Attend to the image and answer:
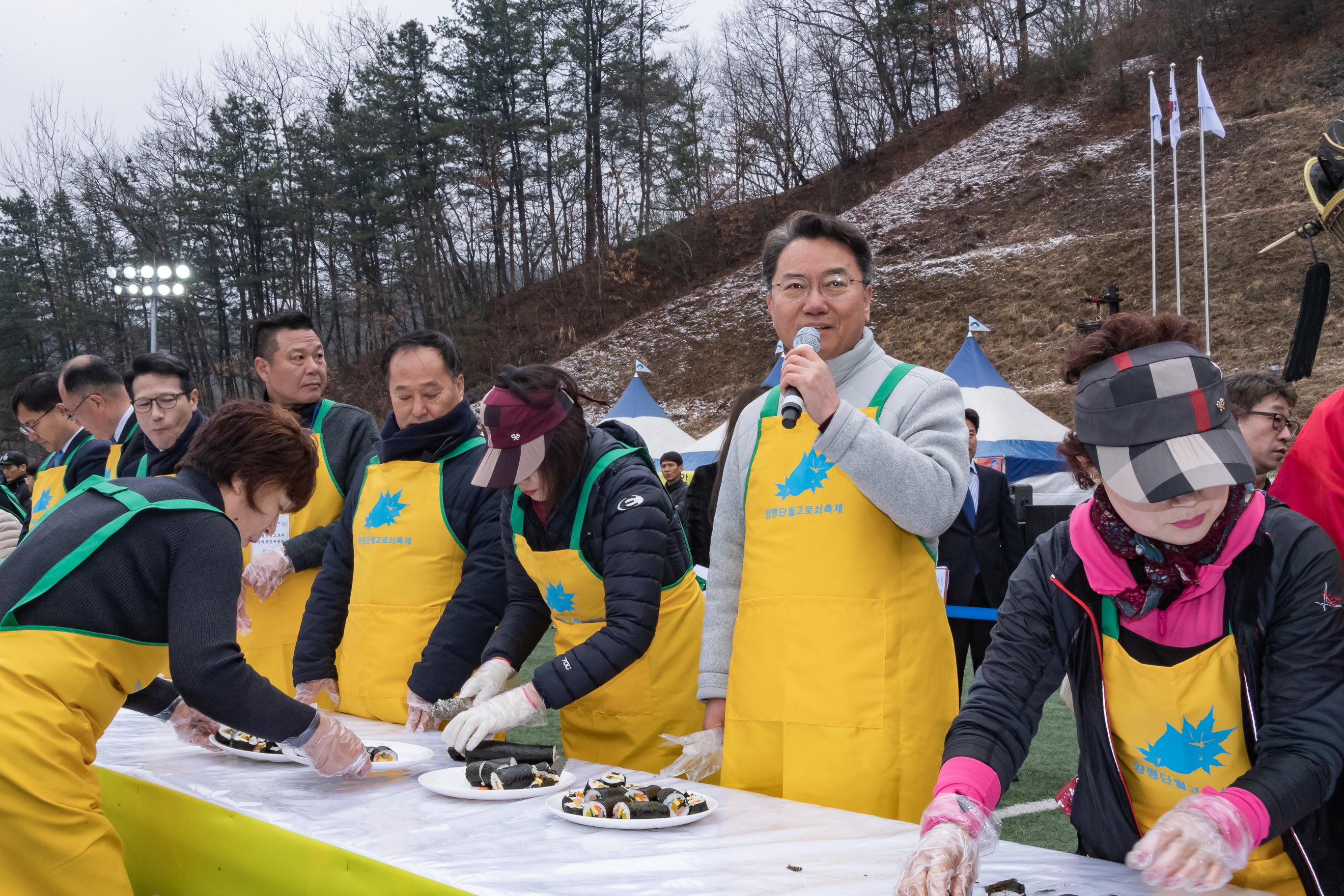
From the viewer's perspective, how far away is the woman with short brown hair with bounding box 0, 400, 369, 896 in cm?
160

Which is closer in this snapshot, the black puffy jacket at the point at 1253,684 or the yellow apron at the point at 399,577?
the black puffy jacket at the point at 1253,684

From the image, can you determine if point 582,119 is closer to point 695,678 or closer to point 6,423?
point 6,423

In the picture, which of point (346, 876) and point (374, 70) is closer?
point (346, 876)

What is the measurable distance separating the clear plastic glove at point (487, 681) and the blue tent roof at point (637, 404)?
1020cm

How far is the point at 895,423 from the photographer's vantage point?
199 centimetres

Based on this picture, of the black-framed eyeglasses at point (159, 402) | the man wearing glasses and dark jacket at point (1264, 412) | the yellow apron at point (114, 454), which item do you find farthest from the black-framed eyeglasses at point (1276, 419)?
the yellow apron at point (114, 454)

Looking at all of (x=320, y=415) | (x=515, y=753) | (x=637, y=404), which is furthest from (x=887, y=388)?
(x=637, y=404)

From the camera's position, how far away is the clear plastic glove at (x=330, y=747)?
1.94 m

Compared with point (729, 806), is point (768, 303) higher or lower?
higher

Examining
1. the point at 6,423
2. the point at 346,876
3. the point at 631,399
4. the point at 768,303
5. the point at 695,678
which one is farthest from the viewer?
the point at 6,423

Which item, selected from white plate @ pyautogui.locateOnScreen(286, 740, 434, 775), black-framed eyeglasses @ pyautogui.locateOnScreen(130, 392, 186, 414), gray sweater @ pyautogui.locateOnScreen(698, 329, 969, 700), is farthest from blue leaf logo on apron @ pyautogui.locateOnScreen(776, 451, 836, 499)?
black-framed eyeglasses @ pyautogui.locateOnScreen(130, 392, 186, 414)

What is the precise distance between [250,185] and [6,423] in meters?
8.66

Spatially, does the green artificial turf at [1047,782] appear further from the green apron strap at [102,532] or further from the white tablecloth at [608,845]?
the green apron strap at [102,532]

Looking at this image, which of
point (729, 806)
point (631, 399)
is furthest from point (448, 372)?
point (631, 399)
